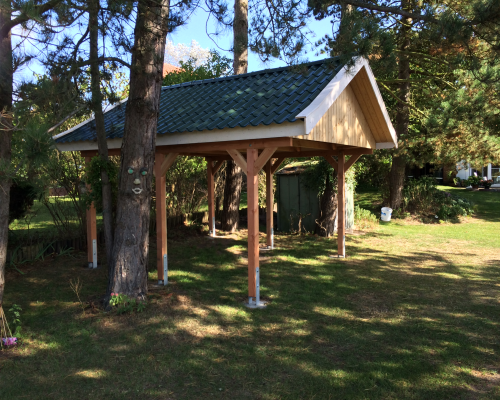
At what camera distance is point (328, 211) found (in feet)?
37.6

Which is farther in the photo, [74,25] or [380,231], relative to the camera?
[380,231]

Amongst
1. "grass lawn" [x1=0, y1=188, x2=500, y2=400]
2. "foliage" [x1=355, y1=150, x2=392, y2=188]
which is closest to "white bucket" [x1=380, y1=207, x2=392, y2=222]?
"foliage" [x1=355, y1=150, x2=392, y2=188]

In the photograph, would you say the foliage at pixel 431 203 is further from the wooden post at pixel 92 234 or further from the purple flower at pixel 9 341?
the purple flower at pixel 9 341

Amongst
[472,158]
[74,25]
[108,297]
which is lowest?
[108,297]

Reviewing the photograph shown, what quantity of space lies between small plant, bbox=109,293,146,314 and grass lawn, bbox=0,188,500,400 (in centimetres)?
10

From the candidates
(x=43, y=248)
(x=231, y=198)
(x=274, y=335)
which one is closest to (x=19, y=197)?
(x=43, y=248)

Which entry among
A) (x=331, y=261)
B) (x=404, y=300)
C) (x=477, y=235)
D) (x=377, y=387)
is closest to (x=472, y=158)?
(x=477, y=235)

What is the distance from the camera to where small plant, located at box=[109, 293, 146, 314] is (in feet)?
17.7

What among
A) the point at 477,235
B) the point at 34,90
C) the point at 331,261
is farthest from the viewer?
the point at 477,235

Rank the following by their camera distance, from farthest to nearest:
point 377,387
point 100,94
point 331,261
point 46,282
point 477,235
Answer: point 477,235 < point 331,261 < point 46,282 < point 100,94 < point 377,387

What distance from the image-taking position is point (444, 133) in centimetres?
1160

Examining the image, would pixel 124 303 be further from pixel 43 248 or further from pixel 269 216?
pixel 269 216

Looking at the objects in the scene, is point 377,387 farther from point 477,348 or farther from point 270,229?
point 270,229

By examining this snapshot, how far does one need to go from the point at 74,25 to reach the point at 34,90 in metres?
1.65
